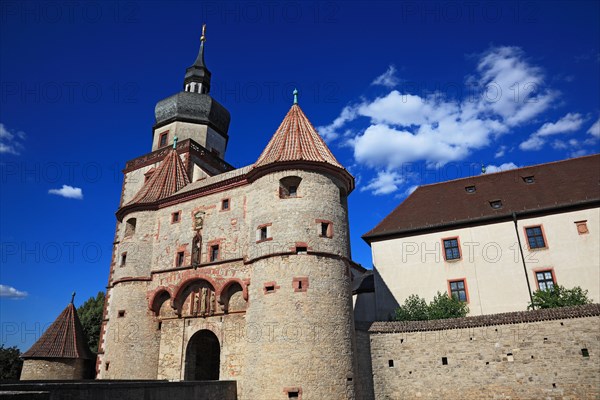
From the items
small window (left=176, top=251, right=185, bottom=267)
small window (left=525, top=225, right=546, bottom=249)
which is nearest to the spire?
small window (left=176, top=251, right=185, bottom=267)

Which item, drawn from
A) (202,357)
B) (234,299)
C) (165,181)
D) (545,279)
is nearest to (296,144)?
(234,299)

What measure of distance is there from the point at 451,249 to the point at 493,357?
718cm

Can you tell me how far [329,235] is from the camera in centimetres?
1748

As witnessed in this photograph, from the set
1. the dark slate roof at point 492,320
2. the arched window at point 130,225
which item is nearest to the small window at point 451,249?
the dark slate roof at point 492,320

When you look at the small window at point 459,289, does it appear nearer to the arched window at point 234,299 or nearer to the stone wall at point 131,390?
the arched window at point 234,299

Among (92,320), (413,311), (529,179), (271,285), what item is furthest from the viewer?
(92,320)

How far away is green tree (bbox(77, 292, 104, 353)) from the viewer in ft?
120

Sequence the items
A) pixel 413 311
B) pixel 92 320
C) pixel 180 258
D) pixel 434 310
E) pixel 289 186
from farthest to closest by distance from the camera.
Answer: pixel 92 320 → pixel 180 258 → pixel 413 311 → pixel 434 310 → pixel 289 186

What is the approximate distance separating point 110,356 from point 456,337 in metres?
16.0

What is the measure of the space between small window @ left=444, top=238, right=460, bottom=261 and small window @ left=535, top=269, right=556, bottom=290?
149 inches

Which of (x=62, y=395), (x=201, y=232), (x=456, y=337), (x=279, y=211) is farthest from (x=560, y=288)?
(x=62, y=395)

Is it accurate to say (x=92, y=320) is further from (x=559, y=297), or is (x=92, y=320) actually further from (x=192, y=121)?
(x=559, y=297)

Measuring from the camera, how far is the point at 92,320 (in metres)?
37.8

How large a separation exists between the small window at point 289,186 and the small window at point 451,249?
9645 millimetres
